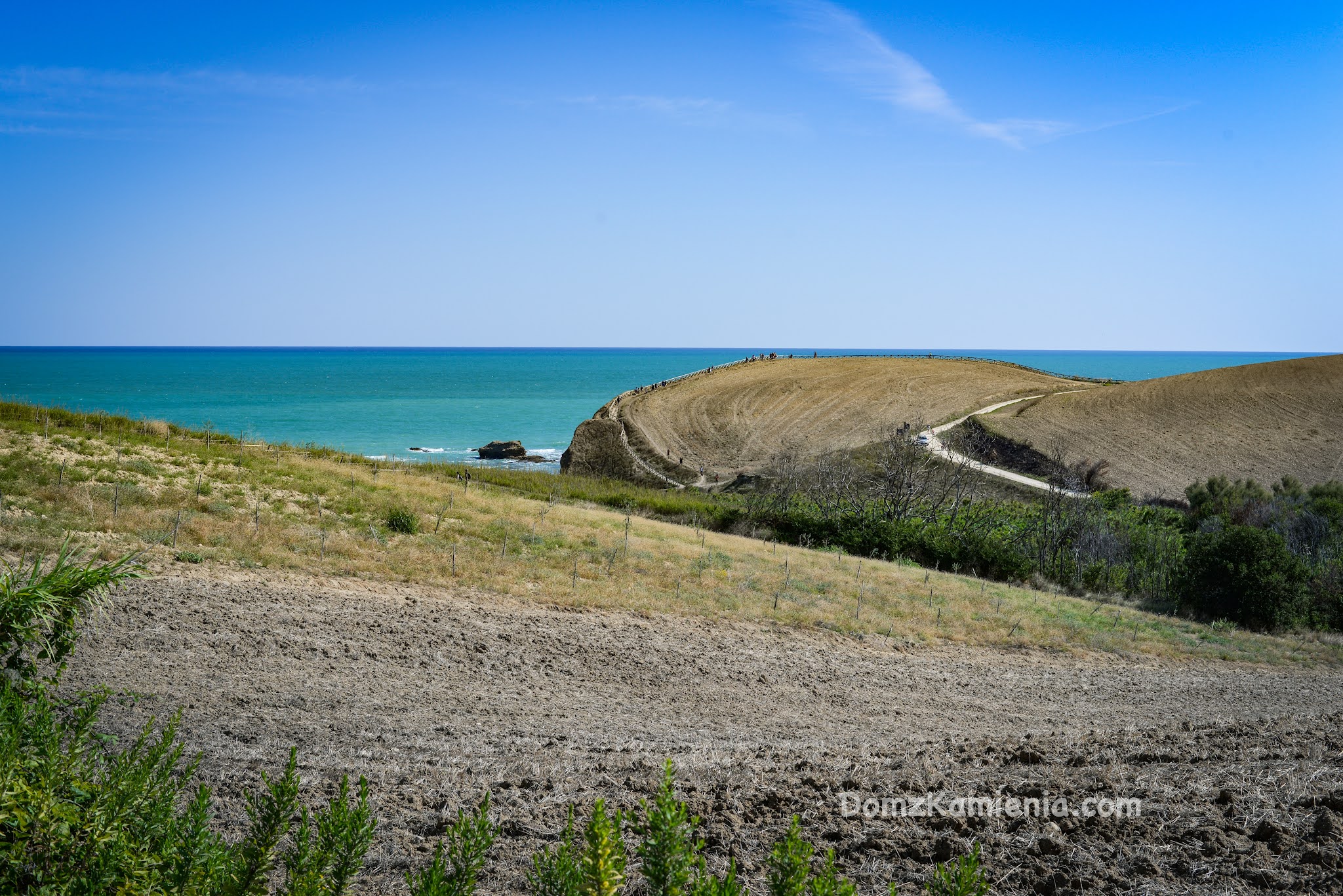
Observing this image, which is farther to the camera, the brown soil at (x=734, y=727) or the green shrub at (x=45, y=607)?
the brown soil at (x=734, y=727)

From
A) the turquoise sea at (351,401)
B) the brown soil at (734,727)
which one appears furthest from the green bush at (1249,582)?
the turquoise sea at (351,401)

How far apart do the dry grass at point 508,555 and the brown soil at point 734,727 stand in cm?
109

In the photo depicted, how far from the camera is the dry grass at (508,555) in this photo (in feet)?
50.7

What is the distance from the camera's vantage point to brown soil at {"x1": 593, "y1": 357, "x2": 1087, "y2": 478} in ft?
Result: 175

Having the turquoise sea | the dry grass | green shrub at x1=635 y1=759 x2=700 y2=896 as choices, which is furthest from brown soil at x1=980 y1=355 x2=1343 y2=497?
green shrub at x1=635 y1=759 x2=700 y2=896

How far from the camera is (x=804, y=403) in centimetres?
6331

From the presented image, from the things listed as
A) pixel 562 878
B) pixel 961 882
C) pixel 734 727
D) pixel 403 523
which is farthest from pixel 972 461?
pixel 562 878

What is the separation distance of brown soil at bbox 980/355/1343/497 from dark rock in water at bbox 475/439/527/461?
33.5m

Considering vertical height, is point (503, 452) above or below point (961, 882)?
below

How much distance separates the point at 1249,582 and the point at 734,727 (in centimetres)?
1811

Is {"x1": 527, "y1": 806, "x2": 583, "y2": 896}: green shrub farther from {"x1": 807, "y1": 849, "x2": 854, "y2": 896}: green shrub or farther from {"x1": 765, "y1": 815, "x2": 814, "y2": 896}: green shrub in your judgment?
{"x1": 807, "y1": 849, "x2": 854, "y2": 896}: green shrub

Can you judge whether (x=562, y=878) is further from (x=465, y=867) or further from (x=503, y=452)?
(x=503, y=452)

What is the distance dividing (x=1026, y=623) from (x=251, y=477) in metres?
18.8

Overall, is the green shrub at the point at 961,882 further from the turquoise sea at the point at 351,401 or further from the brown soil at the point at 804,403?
the turquoise sea at the point at 351,401
